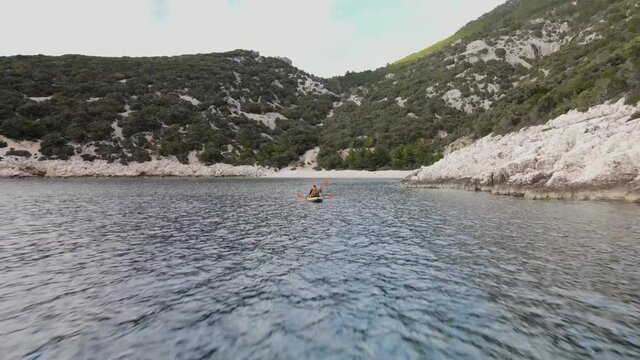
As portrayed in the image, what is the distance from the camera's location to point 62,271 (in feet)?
52.1

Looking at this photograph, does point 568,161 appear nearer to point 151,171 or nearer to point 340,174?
point 340,174

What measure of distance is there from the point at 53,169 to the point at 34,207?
60473 mm

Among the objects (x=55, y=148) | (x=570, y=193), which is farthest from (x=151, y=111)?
(x=570, y=193)

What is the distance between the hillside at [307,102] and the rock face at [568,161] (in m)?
8.72

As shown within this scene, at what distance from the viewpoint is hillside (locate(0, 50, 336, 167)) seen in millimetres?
95625

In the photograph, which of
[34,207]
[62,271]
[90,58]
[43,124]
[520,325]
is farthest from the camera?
[90,58]

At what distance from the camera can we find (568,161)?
35344mm

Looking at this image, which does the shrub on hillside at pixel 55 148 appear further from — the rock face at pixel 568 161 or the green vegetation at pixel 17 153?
the rock face at pixel 568 161

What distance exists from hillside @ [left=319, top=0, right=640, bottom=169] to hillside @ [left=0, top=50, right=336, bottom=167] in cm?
2028

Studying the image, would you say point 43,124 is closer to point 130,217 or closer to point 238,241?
point 130,217

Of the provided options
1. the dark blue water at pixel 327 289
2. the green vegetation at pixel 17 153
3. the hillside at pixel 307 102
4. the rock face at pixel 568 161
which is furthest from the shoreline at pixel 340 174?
the dark blue water at pixel 327 289

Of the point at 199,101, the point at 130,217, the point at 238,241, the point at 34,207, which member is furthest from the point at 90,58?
the point at 238,241

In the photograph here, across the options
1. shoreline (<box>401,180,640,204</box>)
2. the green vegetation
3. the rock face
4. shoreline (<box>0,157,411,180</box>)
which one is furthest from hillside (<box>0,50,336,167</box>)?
shoreline (<box>401,180,640,204</box>)

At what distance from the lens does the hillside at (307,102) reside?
81.6 meters
